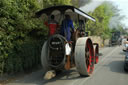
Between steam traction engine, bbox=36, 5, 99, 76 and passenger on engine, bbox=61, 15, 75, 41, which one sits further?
passenger on engine, bbox=61, 15, 75, 41

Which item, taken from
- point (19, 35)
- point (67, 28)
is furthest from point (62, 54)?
point (19, 35)

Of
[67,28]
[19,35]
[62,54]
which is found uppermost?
[67,28]

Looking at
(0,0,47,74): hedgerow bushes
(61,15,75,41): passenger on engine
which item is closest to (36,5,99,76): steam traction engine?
(61,15,75,41): passenger on engine

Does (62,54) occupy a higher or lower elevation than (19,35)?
lower

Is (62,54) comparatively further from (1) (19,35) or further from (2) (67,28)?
(1) (19,35)

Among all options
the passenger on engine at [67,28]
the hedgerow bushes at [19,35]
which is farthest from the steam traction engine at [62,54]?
the hedgerow bushes at [19,35]

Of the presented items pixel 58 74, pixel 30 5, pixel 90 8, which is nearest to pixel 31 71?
pixel 58 74

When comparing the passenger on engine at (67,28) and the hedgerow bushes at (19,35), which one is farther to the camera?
the passenger on engine at (67,28)

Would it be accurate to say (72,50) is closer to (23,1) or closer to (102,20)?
(23,1)

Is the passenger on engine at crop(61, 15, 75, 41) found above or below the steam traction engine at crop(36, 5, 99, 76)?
above

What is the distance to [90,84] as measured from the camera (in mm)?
5371

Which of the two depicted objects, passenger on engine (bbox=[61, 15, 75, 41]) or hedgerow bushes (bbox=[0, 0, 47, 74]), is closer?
hedgerow bushes (bbox=[0, 0, 47, 74])

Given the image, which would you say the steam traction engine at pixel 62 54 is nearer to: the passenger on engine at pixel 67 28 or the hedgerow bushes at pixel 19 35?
the passenger on engine at pixel 67 28

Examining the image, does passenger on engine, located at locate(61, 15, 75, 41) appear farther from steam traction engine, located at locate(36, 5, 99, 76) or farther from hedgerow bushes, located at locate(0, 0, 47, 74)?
hedgerow bushes, located at locate(0, 0, 47, 74)
